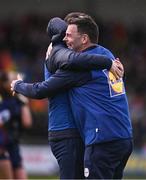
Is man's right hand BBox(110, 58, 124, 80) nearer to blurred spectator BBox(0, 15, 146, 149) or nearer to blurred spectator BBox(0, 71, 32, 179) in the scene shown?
blurred spectator BBox(0, 71, 32, 179)

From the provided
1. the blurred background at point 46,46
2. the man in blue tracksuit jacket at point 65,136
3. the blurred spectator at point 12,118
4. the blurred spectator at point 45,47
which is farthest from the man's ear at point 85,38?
the blurred spectator at point 45,47

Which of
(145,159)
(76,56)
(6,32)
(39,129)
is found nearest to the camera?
(76,56)

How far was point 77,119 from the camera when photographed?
7363 millimetres

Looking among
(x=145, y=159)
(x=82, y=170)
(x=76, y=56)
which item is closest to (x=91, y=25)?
(x=76, y=56)

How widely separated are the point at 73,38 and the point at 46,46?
13.4 meters

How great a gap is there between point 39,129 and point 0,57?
2.34 metres

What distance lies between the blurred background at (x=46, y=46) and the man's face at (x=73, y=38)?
10162 mm

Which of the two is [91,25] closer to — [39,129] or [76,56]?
[76,56]

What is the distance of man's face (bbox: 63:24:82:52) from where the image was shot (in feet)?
23.9

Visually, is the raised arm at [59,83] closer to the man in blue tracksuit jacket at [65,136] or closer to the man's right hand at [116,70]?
the man in blue tracksuit jacket at [65,136]

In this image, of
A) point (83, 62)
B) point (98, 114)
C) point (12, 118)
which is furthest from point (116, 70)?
point (12, 118)

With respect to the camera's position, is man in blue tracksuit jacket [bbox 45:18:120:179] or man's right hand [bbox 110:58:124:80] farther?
man in blue tracksuit jacket [bbox 45:18:120:179]

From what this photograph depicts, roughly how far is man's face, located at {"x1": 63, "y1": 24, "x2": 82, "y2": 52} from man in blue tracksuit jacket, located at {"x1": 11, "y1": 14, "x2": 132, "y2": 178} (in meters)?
0.11

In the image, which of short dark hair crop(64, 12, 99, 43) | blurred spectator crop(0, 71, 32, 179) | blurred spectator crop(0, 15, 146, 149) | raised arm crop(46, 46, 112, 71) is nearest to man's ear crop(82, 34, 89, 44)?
short dark hair crop(64, 12, 99, 43)
